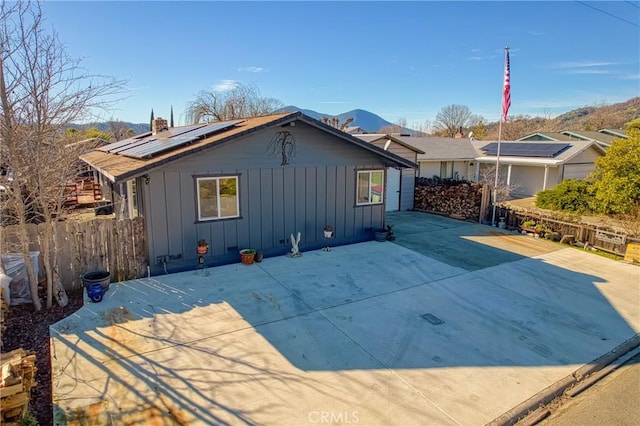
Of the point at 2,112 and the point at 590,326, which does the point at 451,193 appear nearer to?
the point at 590,326

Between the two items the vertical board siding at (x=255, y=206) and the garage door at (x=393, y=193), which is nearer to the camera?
the vertical board siding at (x=255, y=206)

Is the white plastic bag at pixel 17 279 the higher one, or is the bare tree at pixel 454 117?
the bare tree at pixel 454 117

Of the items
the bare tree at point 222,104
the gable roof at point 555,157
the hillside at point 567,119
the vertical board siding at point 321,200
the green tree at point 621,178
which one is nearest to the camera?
the vertical board siding at point 321,200

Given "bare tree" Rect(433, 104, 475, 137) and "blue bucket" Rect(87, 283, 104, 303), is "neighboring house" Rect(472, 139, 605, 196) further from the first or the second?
"bare tree" Rect(433, 104, 475, 137)

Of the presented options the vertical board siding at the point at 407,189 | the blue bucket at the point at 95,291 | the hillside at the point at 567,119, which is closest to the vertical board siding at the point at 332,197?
the blue bucket at the point at 95,291

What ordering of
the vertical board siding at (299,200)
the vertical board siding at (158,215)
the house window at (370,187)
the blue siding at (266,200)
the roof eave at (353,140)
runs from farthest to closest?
the house window at (370,187) < the vertical board siding at (299,200) < the roof eave at (353,140) < the blue siding at (266,200) < the vertical board siding at (158,215)

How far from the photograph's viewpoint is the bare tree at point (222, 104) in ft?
111

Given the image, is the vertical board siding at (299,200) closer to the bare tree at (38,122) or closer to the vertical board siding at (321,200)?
the vertical board siding at (321,200)

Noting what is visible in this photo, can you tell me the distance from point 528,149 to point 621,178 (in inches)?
274

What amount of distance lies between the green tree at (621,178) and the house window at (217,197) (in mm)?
14957

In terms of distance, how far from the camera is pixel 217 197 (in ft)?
31.0

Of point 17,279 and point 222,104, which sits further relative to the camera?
point 222,104

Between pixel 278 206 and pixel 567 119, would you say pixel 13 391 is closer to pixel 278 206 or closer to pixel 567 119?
pixel 278 206

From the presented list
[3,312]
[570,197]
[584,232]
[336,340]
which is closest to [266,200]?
[336,340]
